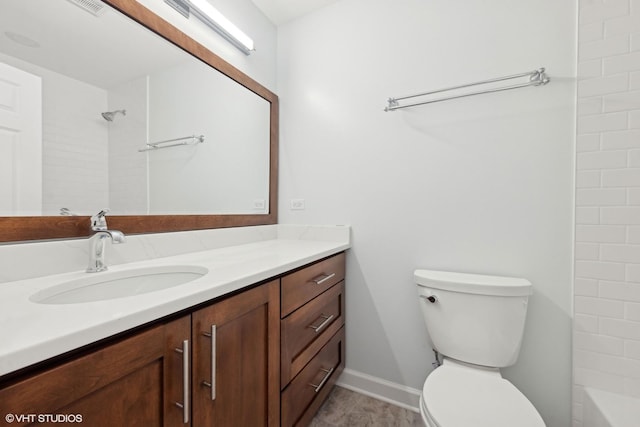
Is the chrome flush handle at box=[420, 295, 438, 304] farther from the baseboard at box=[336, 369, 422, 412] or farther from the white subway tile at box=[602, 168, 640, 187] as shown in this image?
the white subway tile at box=[602, 168, 640, 187]

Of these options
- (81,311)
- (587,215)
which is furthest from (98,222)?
(587,215)

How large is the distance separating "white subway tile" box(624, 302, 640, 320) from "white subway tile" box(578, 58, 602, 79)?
3.14 ft

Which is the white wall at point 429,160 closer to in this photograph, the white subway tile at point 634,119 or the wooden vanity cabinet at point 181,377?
the white subway tile at point 634,119

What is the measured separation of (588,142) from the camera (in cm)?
111

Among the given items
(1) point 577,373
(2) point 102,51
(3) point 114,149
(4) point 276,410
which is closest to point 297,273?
(4) point 276,410

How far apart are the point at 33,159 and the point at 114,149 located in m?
0.24

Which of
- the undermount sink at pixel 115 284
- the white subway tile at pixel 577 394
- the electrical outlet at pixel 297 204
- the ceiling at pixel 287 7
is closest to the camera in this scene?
the undermount sink at pixel 115 284

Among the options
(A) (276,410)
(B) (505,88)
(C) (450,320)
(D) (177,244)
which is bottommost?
(A) (276,410)

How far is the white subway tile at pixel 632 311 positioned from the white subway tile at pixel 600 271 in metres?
0.05

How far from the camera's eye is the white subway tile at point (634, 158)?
1039 mm

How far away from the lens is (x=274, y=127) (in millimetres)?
1882

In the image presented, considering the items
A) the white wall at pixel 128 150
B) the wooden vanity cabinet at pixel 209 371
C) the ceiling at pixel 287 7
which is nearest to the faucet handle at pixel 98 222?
the white wall at pixel 128 150

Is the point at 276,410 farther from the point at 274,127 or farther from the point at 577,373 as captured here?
the point at 274,127

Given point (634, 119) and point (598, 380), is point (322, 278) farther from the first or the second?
point (634, 119)
